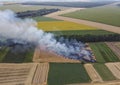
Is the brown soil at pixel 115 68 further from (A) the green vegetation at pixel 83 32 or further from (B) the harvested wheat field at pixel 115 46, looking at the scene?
(A) the green vegetation at pixel 83 32

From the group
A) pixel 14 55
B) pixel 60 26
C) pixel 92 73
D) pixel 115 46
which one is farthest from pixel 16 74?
pixel 60 26

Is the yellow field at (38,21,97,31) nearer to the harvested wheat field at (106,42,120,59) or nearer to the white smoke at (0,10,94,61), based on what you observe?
the harvested wheat field at (106,42,120,59)

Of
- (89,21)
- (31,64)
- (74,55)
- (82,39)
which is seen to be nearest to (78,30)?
(82,39)

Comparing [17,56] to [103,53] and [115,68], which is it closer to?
[103,53]

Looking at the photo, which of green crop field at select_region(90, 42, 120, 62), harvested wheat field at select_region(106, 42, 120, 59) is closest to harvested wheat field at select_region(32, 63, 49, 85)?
green crop field at select_region(90, 42, 120, 62)

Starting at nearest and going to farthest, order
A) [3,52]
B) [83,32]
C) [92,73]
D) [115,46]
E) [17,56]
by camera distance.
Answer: [92,73]
[17,56]
[3,52]
[115,46]
[83,32]

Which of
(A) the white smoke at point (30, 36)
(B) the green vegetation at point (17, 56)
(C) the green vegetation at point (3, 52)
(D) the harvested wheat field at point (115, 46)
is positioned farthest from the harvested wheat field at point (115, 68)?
(C) the green vegetation at point (3, 52)
